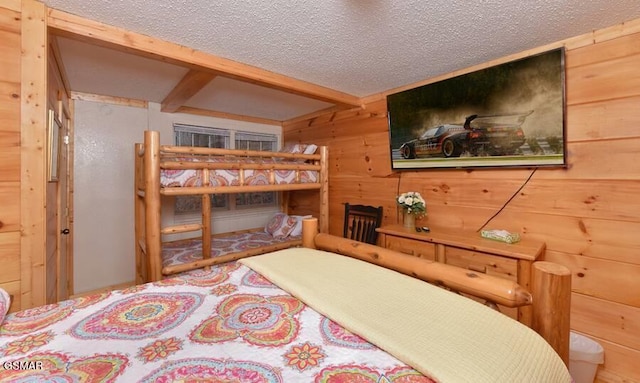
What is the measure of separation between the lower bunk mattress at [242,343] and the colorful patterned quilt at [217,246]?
109 centimetres

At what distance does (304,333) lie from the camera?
0.95 meters

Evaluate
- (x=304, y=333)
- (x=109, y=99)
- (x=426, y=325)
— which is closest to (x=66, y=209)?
(x=109, y=99)

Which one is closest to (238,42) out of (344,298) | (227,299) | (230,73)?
(230,73)

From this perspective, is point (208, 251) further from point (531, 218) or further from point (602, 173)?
point (602, 173)

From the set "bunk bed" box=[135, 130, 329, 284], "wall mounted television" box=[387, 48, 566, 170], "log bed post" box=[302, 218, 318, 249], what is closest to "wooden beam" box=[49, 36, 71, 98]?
"bunk bed" box=[135, 130, 329, 284]

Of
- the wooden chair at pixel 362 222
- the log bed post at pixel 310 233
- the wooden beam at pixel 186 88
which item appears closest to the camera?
the log bed post at pixel 310 233

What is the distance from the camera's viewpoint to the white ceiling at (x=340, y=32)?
53.9 inches

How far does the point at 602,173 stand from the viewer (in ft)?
5.39

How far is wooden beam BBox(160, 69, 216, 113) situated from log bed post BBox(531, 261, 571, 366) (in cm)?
230

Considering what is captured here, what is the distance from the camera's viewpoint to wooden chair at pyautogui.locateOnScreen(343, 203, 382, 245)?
2.81m

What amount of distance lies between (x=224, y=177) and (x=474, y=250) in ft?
6.45

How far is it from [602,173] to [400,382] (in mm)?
1896

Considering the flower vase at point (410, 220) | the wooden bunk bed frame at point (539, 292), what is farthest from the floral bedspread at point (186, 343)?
the flower vase at point (410, 220)

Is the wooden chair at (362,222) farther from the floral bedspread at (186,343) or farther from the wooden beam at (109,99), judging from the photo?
the wooden beam at (109,99)
